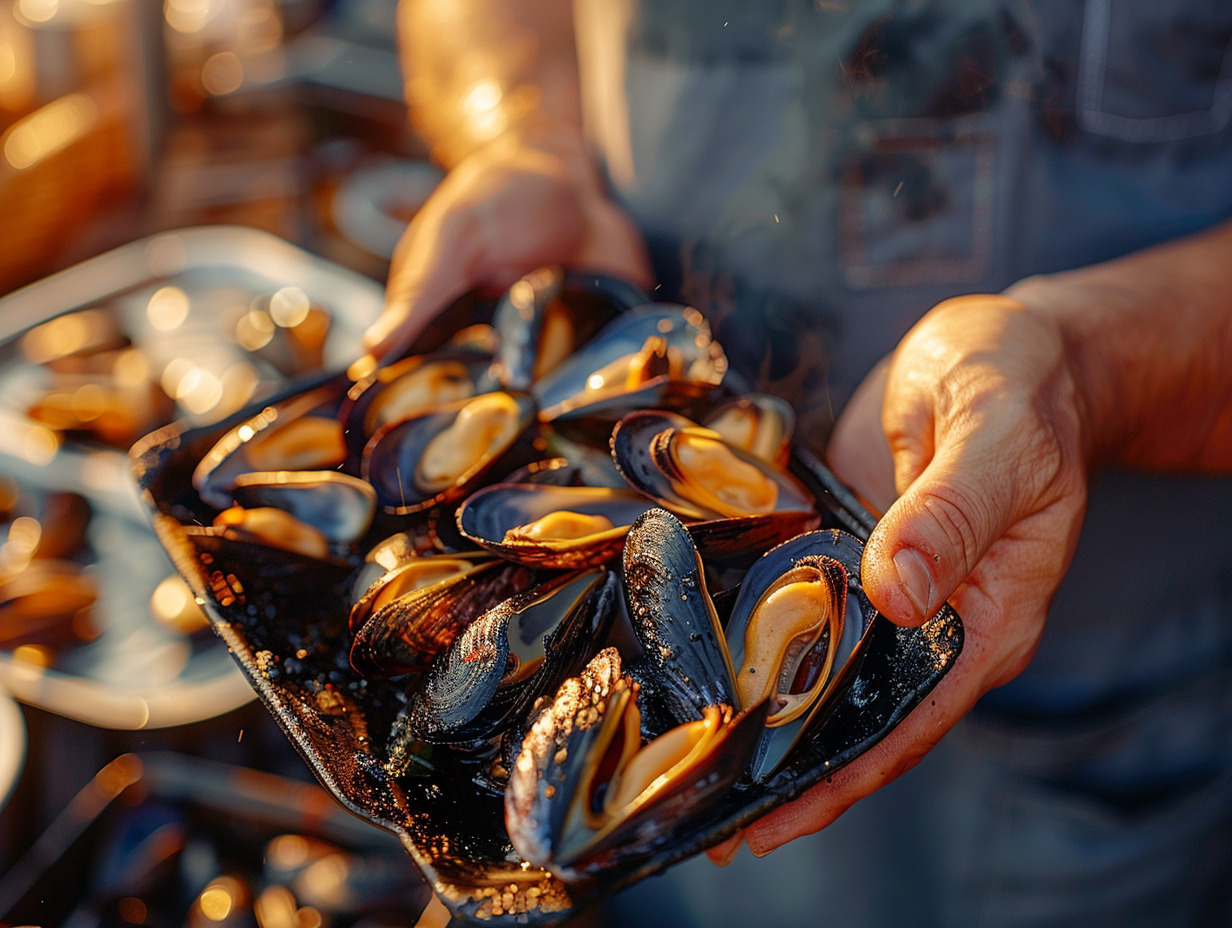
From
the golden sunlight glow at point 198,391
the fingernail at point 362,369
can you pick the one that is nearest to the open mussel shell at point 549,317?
the fingernail at point 362,369

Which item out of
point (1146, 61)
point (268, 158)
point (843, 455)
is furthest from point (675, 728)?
point (268, 158)

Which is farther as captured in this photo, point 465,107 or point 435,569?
point 465,107

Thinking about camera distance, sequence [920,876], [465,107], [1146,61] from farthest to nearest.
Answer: [465,107] → [920,876] → [1146,61]

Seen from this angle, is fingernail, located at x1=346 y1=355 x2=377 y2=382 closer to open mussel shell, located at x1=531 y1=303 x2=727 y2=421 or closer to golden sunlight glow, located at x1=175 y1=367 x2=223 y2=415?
open mussel shell, located at x1=531 y1=303 x2=727 y2=421

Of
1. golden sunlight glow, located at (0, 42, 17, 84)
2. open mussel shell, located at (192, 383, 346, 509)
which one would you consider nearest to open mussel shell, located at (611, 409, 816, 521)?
open mussel shell, located at (192, 383, 346, 509)

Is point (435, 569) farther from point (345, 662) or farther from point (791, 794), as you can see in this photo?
point (791, 794)
